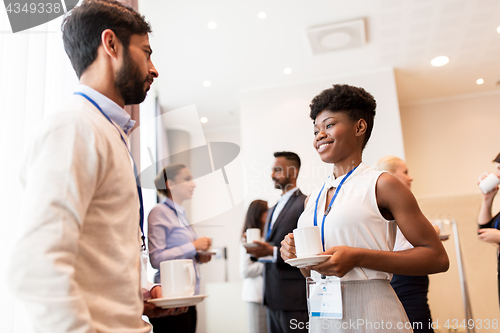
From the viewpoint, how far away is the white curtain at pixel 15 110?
1.14 meters

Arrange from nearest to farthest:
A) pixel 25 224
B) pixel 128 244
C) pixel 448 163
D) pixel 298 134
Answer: pixel 25 224 → pixel 128 244 → pixel 298 134 → pixel 448 163

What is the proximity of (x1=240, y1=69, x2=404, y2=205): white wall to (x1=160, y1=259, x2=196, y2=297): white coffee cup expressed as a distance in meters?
3.11

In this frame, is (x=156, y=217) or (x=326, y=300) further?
(x=156, y=217)

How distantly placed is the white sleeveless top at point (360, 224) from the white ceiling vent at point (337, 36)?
2.69 metres

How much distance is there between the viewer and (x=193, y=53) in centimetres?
393

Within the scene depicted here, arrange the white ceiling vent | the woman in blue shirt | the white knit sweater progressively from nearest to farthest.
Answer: the white knit sweater → the woman in blue shirt → the white ceiling vent

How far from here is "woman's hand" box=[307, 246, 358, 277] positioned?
986mm

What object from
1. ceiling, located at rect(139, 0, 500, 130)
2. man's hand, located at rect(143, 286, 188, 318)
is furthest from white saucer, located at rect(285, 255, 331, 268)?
ceiling, located at rect(139, 0, 500, 130)

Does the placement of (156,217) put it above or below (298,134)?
below

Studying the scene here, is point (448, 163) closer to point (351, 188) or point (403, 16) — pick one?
point (403, 16)

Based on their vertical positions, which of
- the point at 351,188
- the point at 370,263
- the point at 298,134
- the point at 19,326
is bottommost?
the point at 19,326

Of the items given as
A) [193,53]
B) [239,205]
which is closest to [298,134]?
[193,53]

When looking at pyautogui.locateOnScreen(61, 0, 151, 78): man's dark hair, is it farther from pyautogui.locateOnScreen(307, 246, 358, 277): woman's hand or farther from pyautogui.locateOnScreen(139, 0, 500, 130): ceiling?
pyautogui.locateOnScreen(139, 0, 500, 130): ceiling

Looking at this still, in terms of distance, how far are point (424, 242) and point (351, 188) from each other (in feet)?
0.83
